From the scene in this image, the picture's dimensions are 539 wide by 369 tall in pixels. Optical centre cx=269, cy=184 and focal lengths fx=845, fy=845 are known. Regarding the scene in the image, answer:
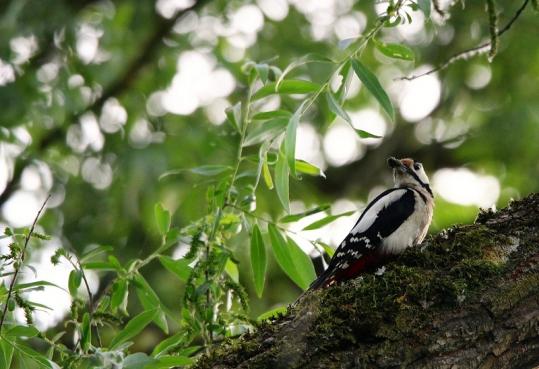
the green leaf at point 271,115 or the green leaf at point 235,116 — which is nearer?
the green leaf at point 271,115

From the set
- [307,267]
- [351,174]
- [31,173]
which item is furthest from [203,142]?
[307,267]

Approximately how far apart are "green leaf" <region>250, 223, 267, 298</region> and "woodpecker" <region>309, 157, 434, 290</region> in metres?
0.49

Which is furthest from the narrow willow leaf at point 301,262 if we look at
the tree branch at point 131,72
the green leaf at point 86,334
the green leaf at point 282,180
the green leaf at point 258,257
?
the tree branch at point 131,72

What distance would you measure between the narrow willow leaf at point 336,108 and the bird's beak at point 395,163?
2166mm

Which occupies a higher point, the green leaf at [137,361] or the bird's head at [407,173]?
the green leaf at [137,361]

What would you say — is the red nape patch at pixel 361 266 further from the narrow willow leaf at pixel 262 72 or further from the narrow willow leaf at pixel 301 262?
the narrow willow leaf at pixel 262 72

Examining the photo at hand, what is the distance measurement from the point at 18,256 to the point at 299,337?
840 millimetres

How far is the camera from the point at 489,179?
8.23 m

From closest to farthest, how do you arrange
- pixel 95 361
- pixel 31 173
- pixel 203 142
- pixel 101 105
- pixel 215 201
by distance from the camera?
pixel 95 361, pixel 215 201, pixel 203 142, pixel 31 173, pixel 101 105

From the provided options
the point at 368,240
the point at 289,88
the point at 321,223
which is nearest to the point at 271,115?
the point at 289,88

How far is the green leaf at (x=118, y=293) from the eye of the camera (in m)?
2.88

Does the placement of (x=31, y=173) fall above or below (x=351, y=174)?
above

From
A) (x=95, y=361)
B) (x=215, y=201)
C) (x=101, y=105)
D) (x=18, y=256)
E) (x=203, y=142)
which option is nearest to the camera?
(x=95, y=361)

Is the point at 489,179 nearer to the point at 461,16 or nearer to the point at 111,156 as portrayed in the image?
the point at 461,16
